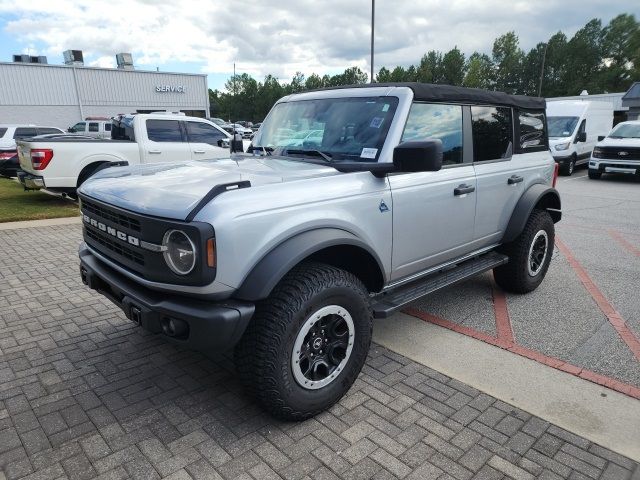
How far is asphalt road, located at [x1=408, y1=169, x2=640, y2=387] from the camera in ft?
12.0

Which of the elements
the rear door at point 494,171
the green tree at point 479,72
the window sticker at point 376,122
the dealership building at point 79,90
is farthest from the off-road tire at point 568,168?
the green tree at point 479,72

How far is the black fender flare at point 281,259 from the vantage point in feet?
7.74

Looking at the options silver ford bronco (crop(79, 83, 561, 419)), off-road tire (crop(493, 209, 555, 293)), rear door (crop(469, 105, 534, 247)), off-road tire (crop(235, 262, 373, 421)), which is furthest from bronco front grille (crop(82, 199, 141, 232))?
off-road tire (crop(493, 209, 555, 293))

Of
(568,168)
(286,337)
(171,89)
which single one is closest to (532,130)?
(286,337)

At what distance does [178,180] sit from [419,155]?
59.1 inches

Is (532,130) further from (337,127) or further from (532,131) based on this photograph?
(337,127)

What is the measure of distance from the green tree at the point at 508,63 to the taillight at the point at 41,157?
83.4 meters

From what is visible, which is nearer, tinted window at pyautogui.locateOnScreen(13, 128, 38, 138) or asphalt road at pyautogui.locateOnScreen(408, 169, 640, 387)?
asphalt road at pyautogui.locateOnScreen(408, 169, 640, 387)

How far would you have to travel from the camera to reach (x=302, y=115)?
153 inches

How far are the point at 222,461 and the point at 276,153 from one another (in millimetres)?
2379

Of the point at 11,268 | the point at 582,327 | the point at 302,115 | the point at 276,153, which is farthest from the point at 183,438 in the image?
the point at 11,268

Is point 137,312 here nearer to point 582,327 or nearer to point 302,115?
point 302,115

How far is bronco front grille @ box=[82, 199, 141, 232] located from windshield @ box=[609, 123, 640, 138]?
17.1 meters

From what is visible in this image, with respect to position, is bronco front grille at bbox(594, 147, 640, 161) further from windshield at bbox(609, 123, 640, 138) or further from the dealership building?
the dealership building
